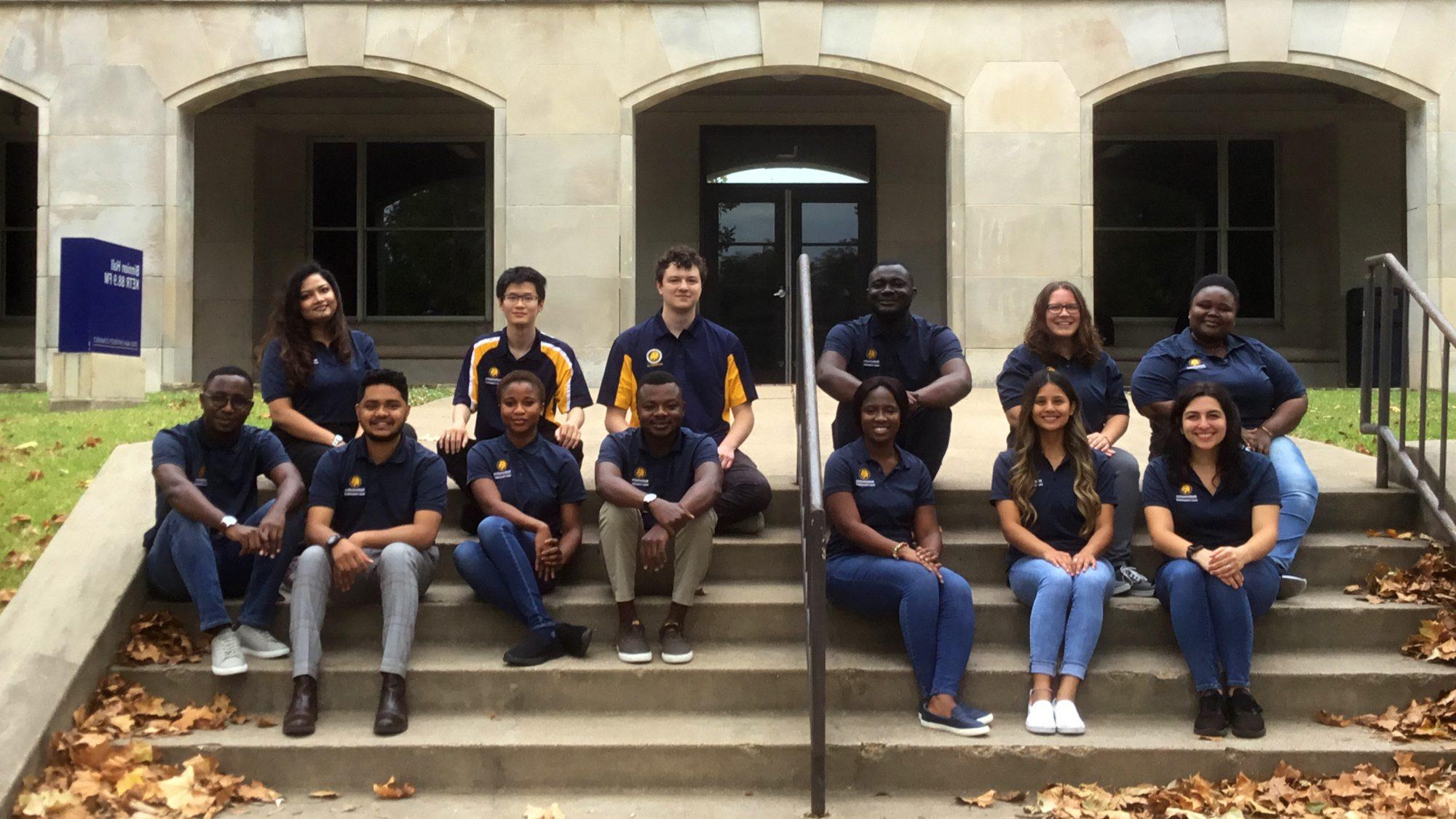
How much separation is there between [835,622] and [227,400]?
8.69 feet

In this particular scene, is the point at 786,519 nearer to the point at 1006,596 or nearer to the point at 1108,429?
the point at 1006,596

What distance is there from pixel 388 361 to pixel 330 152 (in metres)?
3.02

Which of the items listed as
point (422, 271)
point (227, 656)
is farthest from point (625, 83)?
point (227, 656)

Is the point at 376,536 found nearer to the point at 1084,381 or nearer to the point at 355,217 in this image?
the point at 1084,381

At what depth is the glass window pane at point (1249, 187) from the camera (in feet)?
55.3

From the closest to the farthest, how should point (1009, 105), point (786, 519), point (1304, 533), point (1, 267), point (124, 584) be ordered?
1. point (124, 584)
2. point (1304, 533)
3. point (786, 519)
4. point (1009, 105)
5. point (1, 267)

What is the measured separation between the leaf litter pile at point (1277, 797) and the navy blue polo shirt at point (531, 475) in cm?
207

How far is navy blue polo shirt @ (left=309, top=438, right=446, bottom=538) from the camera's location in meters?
5.21

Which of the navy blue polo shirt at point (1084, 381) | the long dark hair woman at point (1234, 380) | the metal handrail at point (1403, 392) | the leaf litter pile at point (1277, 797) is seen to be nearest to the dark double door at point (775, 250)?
the metal handrail at point (1403, 392)

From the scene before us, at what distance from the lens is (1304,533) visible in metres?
5.68

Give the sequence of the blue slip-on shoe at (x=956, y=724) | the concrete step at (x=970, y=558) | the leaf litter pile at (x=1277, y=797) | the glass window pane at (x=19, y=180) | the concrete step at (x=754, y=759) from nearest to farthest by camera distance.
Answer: the leaf litter pile at (x=1277, y=797) < the concrete step at (x=754, y=759) < the blue slip-on shoe at (x=956, y=724) < the concrete step at (x=970, y=558) < the glass window pane at (x=19, y=180)

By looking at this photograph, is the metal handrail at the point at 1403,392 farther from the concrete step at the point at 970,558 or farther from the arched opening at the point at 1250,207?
the arched opening at the point at 1250,207

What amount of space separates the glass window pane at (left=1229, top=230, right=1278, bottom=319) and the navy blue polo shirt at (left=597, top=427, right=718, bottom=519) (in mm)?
13511

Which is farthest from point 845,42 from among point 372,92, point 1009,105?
point 372,92
